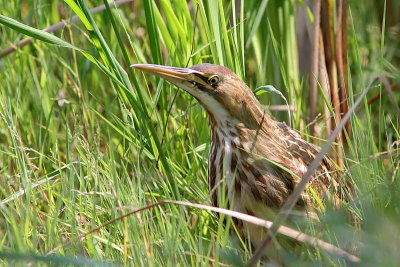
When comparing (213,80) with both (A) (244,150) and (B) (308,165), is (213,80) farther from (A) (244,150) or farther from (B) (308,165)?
(B) (308,165)

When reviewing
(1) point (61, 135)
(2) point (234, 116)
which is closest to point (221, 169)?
(2) point (234, 116)

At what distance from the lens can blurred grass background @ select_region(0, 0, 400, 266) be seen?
2.24 meters

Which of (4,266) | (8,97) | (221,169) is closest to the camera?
(4,266)

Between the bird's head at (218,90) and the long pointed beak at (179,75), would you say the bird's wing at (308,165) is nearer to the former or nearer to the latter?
the bird's head at (218,90)

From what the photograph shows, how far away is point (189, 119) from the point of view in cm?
315

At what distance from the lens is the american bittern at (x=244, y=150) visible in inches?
107

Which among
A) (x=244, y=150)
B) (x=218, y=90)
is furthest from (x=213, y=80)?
(x=244, y=150)

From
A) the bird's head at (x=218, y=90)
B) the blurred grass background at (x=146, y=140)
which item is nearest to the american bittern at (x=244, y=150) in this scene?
the bird's head at (x=218, y=90)

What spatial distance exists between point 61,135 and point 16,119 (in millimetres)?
182

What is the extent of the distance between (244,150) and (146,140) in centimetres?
36

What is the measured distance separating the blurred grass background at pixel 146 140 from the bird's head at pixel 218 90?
151mm

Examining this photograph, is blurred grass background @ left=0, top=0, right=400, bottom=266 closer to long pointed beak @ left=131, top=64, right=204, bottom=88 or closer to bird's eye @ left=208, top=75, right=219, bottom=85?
long pointed beak @ left=131, top=64, right=204, bottom=88

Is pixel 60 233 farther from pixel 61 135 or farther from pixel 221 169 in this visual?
pixel 61 135

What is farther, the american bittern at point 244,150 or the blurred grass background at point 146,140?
the american bittern at point 244,150
